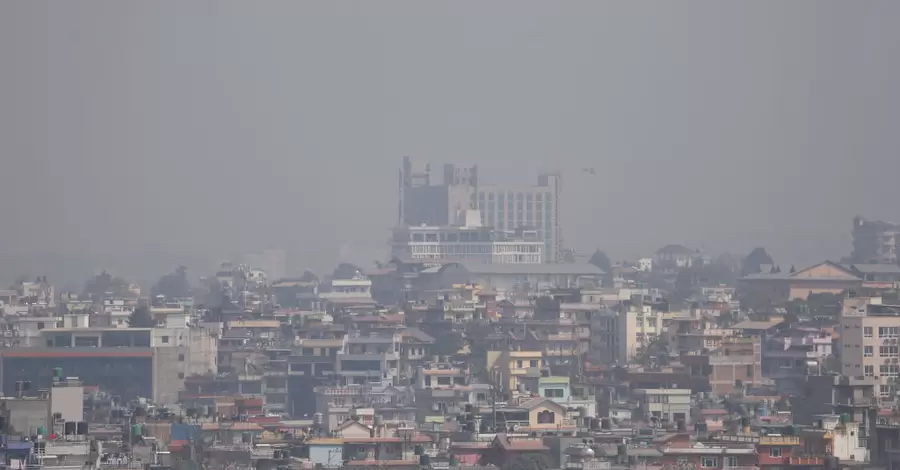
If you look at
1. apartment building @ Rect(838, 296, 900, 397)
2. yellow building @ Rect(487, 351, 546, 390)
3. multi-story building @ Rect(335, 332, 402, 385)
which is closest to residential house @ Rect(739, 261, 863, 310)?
multi-story building @ Rect(335, 332, 402, 385)

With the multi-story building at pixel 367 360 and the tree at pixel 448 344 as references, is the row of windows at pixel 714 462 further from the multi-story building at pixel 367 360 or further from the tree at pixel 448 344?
the tree at pixel 448 344

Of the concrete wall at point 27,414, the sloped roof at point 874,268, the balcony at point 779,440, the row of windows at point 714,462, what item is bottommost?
the row of windows at point 714,462

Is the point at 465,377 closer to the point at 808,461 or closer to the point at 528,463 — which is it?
the point at 528,463

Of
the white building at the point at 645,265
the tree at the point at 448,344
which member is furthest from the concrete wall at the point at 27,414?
the white building at the point at 645,265

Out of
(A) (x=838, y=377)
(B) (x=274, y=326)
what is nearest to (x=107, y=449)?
(A) (x=838, y=377)

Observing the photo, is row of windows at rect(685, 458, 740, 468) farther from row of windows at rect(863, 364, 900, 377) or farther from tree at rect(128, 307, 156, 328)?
tree at rect(128, 307, 156, 328)

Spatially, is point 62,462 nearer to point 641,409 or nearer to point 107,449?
point 107,449
